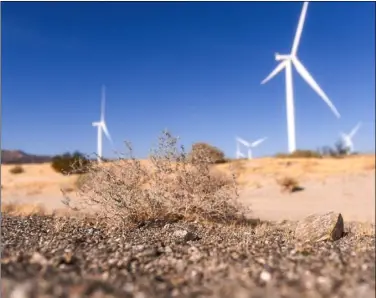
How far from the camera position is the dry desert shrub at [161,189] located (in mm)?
10625

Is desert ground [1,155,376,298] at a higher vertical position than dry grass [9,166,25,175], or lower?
lower

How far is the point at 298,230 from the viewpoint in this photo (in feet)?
29.5

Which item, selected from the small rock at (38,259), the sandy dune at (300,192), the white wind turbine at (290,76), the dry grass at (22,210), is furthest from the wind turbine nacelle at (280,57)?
the small rock at (38,259)

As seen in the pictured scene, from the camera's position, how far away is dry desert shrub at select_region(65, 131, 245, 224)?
1062 cm

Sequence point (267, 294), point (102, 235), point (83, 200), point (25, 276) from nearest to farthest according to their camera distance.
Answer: point (267, 294) < point (25, 276) < point (102, 235) < point (83, 200)

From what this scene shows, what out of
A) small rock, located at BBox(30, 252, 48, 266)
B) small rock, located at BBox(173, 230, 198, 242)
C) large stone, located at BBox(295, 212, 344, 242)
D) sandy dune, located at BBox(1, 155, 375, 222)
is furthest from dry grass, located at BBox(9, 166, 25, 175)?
small rock, located at BBox(30, 252, 48, 266)

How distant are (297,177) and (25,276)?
29.2m

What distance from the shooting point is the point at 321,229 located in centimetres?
882

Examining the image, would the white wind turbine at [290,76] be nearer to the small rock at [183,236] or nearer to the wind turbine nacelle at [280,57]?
the wind turbine nacelle at [280,57]

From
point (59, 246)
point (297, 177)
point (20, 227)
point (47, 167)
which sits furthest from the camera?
point (47, 167)

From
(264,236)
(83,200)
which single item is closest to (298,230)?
(264,236)

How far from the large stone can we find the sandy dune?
9.22m

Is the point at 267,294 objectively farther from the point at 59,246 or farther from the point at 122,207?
the point at 122,207

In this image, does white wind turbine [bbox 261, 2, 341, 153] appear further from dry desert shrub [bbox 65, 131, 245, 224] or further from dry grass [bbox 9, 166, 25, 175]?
dry grass [bbox 9, 166, 25, 175]
